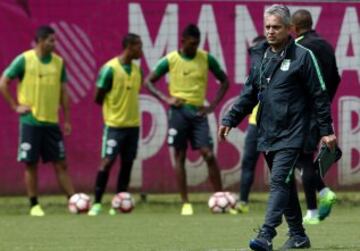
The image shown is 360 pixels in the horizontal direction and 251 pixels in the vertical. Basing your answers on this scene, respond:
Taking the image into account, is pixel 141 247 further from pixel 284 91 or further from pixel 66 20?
pixel 66 20

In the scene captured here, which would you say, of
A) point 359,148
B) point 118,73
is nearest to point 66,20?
point 118,73

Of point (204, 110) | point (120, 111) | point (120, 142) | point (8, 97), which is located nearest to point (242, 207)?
point (204, 110)

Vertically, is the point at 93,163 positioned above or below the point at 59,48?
below

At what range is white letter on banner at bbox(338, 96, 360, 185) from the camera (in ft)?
58.7

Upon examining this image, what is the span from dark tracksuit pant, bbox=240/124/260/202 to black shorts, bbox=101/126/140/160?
1.48 m

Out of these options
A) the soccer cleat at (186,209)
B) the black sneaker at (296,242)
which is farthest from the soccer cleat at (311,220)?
the black sneaker at (296,242)

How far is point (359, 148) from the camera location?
17953 mm

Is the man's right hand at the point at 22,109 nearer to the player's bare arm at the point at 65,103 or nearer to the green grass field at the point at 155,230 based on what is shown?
the player's bare arm at the point at 65,103

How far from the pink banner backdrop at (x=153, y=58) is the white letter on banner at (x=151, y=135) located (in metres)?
0.01

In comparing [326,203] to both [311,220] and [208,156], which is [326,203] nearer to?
[311,220]

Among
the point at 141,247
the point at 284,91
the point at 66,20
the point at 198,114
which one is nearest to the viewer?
the point at 284,91

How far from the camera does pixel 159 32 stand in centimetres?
1770

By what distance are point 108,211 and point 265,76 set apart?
681 centimetres

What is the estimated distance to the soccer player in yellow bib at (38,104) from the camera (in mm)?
15703
